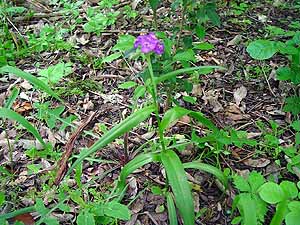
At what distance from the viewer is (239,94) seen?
2.12 m

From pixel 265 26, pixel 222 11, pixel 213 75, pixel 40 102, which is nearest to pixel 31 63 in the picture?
pixel 40 102

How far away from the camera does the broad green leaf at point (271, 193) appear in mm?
1370

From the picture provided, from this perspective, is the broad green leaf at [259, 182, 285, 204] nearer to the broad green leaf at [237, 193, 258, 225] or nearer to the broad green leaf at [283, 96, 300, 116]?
the broad green leaf at [237, 193, 258, 225]

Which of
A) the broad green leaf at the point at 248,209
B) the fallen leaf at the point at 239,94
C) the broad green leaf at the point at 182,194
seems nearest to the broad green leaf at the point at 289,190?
the broad green leaf at the point at 248,209

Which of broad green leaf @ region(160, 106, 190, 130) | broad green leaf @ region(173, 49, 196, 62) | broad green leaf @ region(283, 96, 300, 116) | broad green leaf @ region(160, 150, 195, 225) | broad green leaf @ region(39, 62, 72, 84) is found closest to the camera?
broad green leaf @ region(160, 150, 195, 225)

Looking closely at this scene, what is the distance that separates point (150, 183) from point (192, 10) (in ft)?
2.48

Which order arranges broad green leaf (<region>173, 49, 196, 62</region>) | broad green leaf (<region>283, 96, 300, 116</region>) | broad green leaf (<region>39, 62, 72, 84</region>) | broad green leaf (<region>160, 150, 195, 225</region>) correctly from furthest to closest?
broad green leaf (<region>39, 62, 72, 84</region>), broad green leaf (<region>283, 96, 300, 116</region>), broad green leaf (<region>173, 49, 196, 62</region>), broad green leaf (<region>160, 150, 195, 225</region>)

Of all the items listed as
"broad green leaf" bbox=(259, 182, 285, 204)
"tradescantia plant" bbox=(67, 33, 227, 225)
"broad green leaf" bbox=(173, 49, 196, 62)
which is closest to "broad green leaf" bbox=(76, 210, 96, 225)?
"tradescantia plant" bbox=(67, 33, 227, 225)

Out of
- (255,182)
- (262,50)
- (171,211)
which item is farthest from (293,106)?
(171,211)

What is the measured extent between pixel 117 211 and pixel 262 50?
798 mm

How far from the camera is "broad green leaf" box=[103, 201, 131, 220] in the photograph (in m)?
1.38

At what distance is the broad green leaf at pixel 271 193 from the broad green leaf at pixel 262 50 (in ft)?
1.69

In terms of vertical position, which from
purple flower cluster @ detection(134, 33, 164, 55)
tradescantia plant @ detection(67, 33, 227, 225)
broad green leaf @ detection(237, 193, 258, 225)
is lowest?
broad green leaf @ detection(237, 193, 258, 225)

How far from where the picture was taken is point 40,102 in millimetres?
2115
